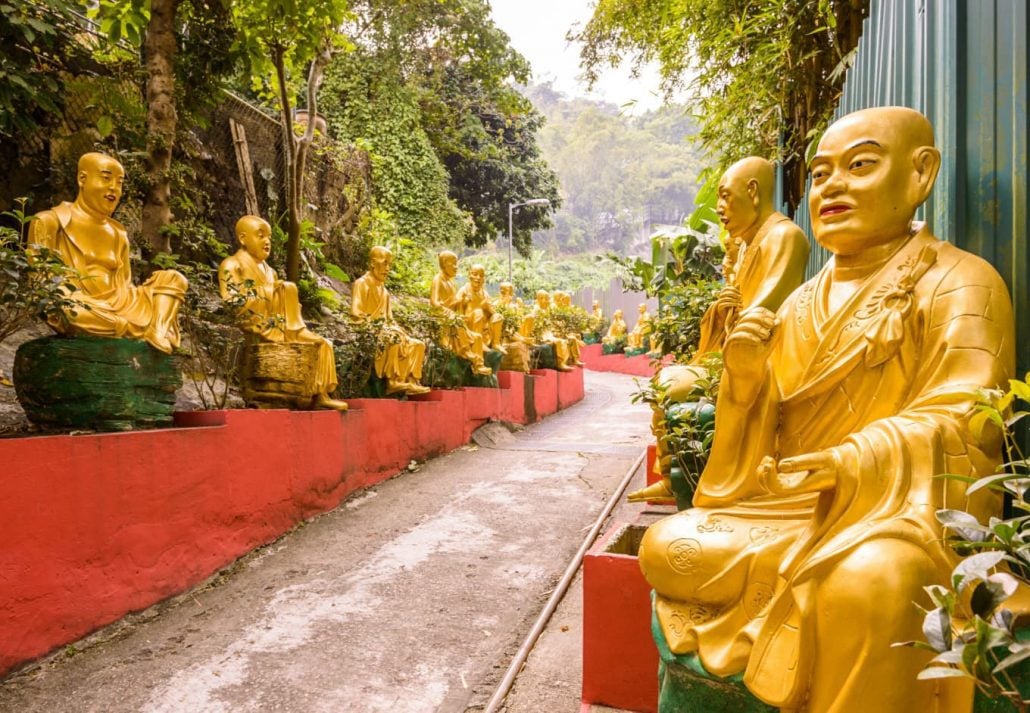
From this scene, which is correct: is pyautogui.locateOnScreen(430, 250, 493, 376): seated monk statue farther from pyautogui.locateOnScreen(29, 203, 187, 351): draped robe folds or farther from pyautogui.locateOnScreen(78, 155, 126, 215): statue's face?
pyautogui.locateOnScreen(78, 155, 126, 215): statue's face

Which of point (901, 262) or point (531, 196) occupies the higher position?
point (531, 196)

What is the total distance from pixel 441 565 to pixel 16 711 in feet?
6.75

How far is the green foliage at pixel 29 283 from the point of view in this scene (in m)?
2.90

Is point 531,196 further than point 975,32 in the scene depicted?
Yes

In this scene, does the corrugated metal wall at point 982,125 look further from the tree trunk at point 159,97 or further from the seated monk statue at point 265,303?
the tree trunk at point 159,97

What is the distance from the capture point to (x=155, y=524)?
11.4 feet

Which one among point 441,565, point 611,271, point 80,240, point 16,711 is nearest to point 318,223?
point 80,240

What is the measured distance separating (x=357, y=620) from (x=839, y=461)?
2553 millimetres

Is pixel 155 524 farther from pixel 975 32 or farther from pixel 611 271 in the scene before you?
pixel 611 271

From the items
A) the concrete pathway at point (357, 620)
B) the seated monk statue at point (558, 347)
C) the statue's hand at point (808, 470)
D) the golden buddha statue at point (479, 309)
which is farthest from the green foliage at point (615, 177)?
the statue's hand at point (808, 470)

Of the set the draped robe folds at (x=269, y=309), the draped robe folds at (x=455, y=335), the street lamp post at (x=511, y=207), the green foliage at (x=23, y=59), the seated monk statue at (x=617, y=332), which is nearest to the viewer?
the green foliage at (x=23, y=59)

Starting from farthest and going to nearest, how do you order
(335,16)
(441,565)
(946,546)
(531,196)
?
(531,196), (335,16), (441,565), (946,546)

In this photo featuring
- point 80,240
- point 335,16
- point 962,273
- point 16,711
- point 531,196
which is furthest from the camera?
point 531,196

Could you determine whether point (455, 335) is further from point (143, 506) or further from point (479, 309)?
point (143, 506)
